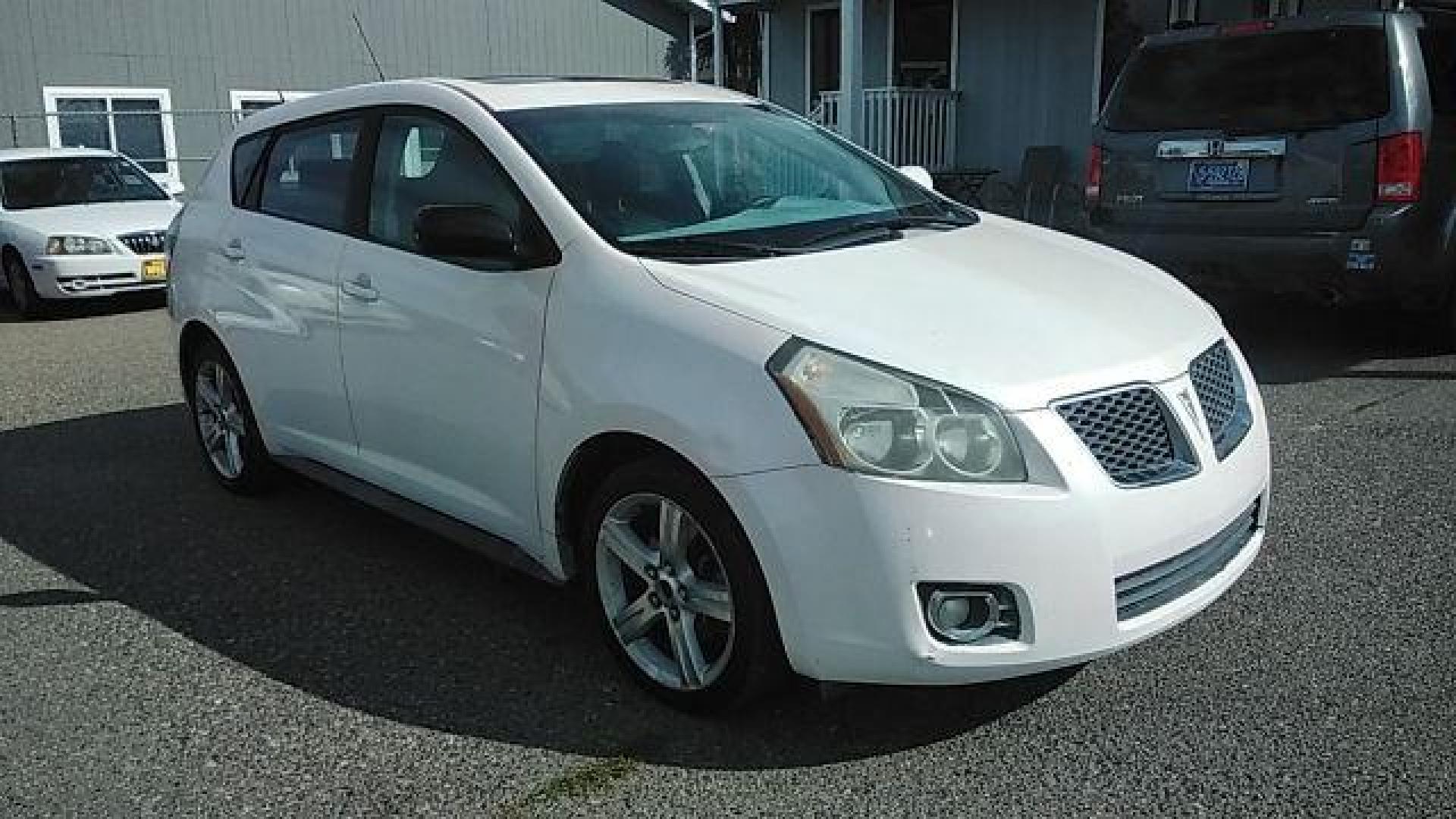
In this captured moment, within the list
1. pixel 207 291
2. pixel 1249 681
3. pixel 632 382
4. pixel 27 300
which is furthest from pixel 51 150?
pixel 1249 681

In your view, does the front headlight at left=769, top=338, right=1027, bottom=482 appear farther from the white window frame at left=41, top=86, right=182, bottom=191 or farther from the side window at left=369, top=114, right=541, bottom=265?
the white window frame at left=41, top=86, right=182, bottom=191

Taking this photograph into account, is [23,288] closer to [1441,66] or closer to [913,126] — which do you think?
[913,126]

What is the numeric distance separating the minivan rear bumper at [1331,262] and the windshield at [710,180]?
9.79 feet

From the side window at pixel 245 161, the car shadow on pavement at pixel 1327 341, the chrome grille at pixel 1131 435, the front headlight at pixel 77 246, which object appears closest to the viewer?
the chrome grille at pixel 1131 435

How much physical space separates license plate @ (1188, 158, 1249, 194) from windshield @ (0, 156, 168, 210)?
9.90m

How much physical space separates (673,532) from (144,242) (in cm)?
948

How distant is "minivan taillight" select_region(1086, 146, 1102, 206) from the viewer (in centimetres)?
715

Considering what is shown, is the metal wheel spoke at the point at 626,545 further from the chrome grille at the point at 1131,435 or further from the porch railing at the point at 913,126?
the porch railing at the point at 913,126

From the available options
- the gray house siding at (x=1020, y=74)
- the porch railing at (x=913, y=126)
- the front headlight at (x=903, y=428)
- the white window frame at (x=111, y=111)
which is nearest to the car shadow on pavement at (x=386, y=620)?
the front headlight at (x=903, y=428)

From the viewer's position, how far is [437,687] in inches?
132

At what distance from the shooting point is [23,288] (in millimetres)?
10883

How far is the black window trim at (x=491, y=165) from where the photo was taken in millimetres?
3322

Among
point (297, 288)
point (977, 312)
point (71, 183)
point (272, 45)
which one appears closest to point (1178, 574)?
point (977, 312)

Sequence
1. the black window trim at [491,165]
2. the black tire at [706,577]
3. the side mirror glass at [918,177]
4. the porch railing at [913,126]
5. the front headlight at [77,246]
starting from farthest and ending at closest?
1. the porch railing at [913,126]
2. the front headlight at [77,246]
3. the side mirror glass at [918,177]
4. the black window trim at [491,165]
5. the black tire at [706,577]
